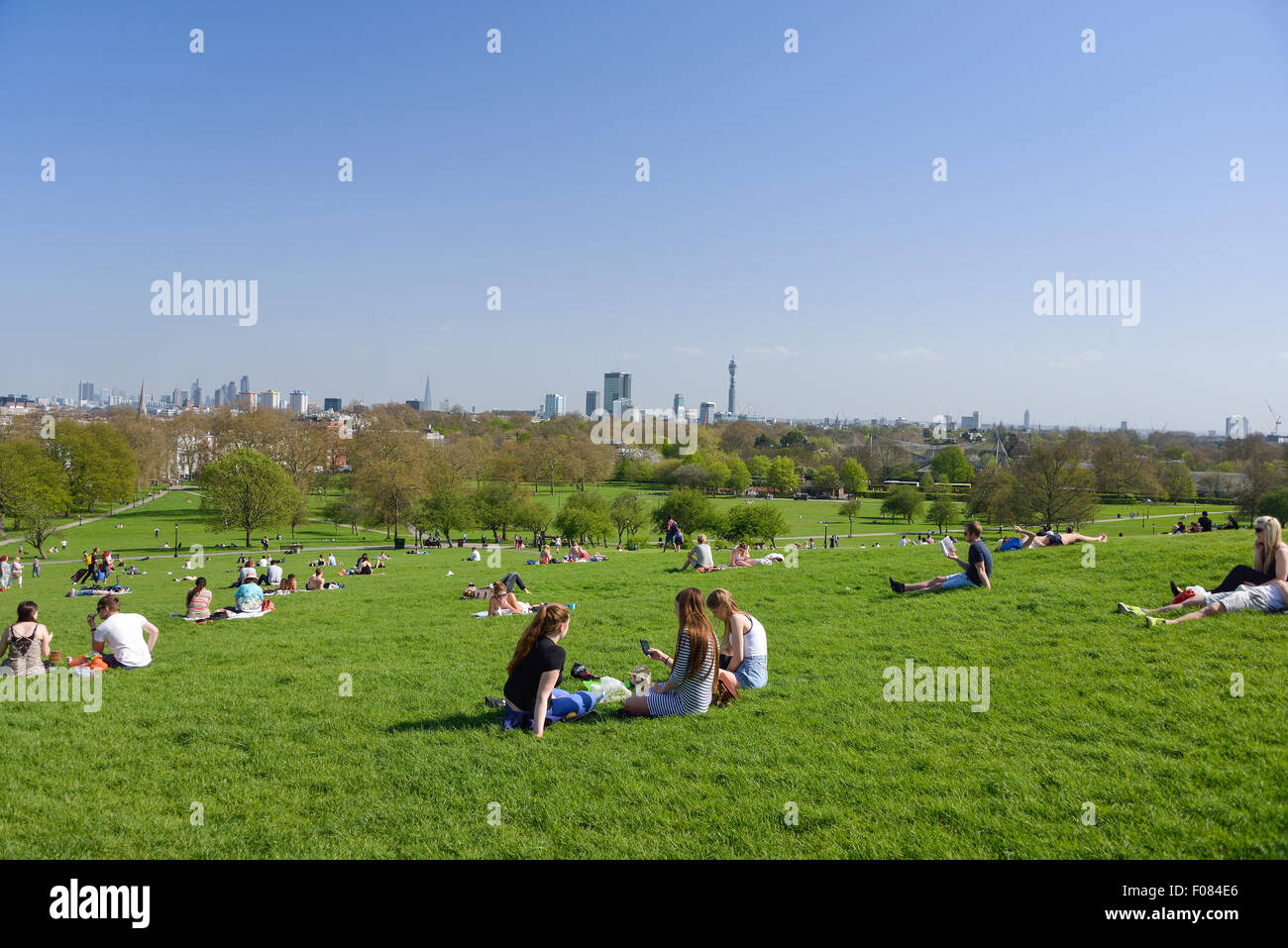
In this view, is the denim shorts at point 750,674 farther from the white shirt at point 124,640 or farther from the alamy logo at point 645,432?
the alamy logo at point 645,432

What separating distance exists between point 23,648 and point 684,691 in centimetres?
821

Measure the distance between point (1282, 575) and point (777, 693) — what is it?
6643 mm

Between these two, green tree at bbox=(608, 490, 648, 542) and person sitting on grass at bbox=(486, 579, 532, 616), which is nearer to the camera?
person sitting on grass at bbox=(486, 579, 532, 616)

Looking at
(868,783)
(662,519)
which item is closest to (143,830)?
(868,783)

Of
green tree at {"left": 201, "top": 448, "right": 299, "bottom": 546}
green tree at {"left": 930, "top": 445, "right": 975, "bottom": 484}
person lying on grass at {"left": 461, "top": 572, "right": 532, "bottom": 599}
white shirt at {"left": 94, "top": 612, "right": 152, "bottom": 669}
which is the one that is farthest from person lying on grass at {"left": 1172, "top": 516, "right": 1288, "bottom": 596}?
green tree at {"left": 930, "top": 445, "right": 975, "bottom": 484}

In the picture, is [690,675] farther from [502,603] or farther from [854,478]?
[854,478]

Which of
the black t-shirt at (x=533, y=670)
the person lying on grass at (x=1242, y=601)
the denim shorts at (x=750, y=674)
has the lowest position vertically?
the denim shorts at (x=750, y=674)

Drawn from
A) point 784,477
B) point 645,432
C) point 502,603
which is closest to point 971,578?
point 502,603

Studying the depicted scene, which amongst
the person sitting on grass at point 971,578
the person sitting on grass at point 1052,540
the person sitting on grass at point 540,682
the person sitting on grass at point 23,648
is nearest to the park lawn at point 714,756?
the person sitting on grass at point 540,682

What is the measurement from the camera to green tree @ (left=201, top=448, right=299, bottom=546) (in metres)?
57.1

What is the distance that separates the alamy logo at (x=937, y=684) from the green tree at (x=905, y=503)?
8133 cm

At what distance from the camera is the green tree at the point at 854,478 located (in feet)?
404
